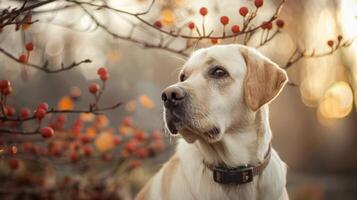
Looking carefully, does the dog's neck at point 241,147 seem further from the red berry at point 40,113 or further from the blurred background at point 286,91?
the blurred background at point 286,91

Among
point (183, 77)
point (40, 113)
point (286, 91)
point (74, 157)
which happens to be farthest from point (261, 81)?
point (286, 91)

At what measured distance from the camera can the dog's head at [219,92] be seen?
3430 mm

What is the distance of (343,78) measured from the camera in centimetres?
1727

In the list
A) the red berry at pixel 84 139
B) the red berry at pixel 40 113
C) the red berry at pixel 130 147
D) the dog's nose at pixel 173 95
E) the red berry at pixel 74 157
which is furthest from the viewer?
the red berry at pixel 130 147

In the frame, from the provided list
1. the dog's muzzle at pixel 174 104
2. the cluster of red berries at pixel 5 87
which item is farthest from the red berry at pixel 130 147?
the cluster of red berries at pixel 5 87

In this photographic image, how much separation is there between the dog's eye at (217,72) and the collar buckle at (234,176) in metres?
0.63

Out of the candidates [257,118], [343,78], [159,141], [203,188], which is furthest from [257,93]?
[343,78]

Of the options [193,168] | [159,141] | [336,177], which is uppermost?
[193,168]

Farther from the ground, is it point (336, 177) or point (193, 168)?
point (193, 168)

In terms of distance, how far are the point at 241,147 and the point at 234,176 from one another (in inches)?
8.3

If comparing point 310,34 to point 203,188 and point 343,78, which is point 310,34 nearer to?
point 343,78

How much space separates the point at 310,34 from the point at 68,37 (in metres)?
7.16

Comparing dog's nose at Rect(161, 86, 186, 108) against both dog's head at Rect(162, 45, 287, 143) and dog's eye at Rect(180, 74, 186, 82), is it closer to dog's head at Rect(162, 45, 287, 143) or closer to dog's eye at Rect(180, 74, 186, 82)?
dog's head at Rect(162, 45, 287, 143)

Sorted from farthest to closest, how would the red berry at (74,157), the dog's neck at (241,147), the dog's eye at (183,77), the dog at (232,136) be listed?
the red berry at (74,157), the dog's eye at (183,77), the dog's neck at (241,147), the dog at (232,136)
